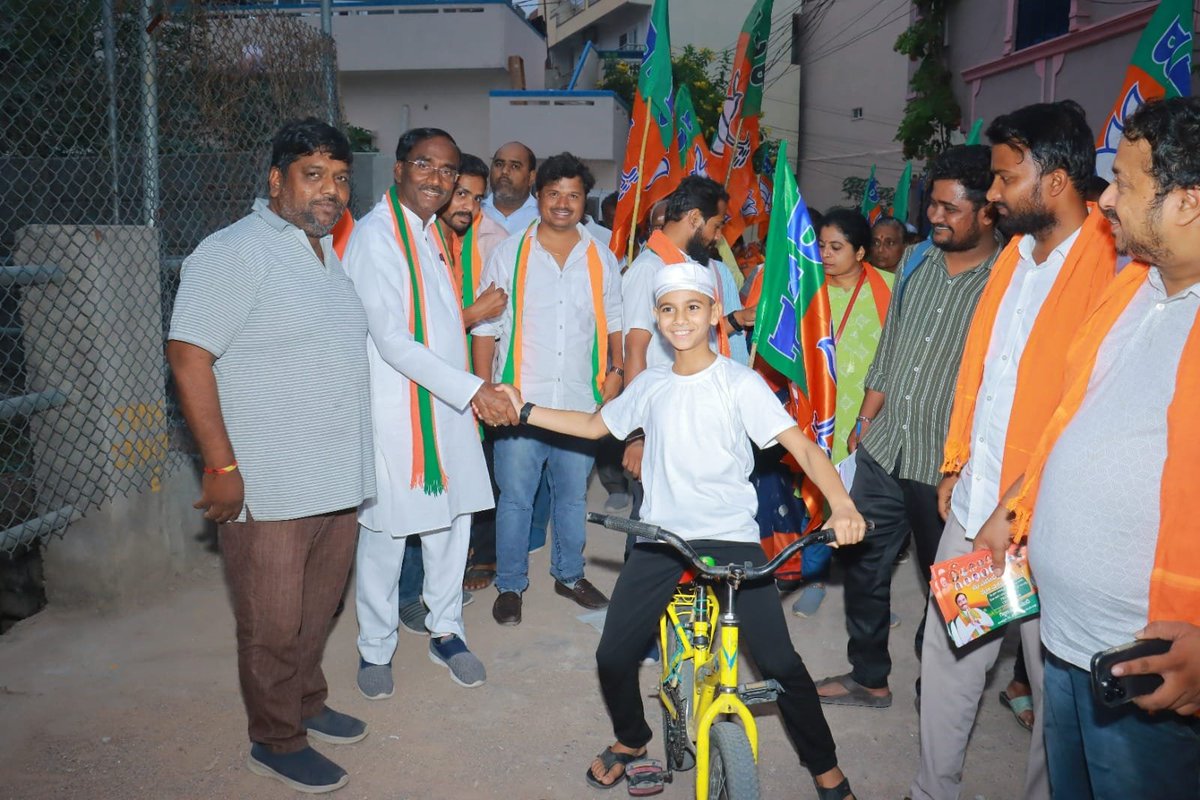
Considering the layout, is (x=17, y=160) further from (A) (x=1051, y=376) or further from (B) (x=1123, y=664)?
(B) (x=1123, y=664)

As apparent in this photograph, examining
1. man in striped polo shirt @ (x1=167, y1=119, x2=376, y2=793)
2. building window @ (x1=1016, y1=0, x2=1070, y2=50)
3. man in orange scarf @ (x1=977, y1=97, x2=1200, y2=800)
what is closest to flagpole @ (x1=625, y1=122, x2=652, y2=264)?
man in striped polo shirt @ (x1=167, y1=119, x2=376, y2=793)

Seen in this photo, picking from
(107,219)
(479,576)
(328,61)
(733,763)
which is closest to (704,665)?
(733,763)

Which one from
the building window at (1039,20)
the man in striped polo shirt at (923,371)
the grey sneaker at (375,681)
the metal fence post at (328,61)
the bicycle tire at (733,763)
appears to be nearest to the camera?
the bicycle tire at (733,763)

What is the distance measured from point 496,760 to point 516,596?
4.70 ft

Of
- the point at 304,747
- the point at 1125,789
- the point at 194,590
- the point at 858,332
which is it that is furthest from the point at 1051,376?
the point at 194,590

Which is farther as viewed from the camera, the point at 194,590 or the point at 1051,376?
the point at 194,590

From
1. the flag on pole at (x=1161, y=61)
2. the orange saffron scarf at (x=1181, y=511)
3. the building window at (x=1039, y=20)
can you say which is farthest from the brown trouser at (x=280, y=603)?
the building window at (x=1039, y=20)

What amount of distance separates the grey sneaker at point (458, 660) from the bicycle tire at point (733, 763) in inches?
67.8

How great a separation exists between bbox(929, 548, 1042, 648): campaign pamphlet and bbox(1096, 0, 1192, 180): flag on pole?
3.51 metres

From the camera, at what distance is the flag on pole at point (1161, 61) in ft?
17.3

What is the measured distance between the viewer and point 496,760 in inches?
145

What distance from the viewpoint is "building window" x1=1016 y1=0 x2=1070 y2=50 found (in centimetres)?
1420

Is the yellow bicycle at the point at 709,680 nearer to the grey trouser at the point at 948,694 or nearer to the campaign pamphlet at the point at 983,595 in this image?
the campaign pamphlet at the point at 983,595

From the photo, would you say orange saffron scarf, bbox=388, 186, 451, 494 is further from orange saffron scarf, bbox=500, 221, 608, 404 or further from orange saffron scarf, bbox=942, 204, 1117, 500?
orange saffron scarf, bbox=942, 204, 1117, 500
